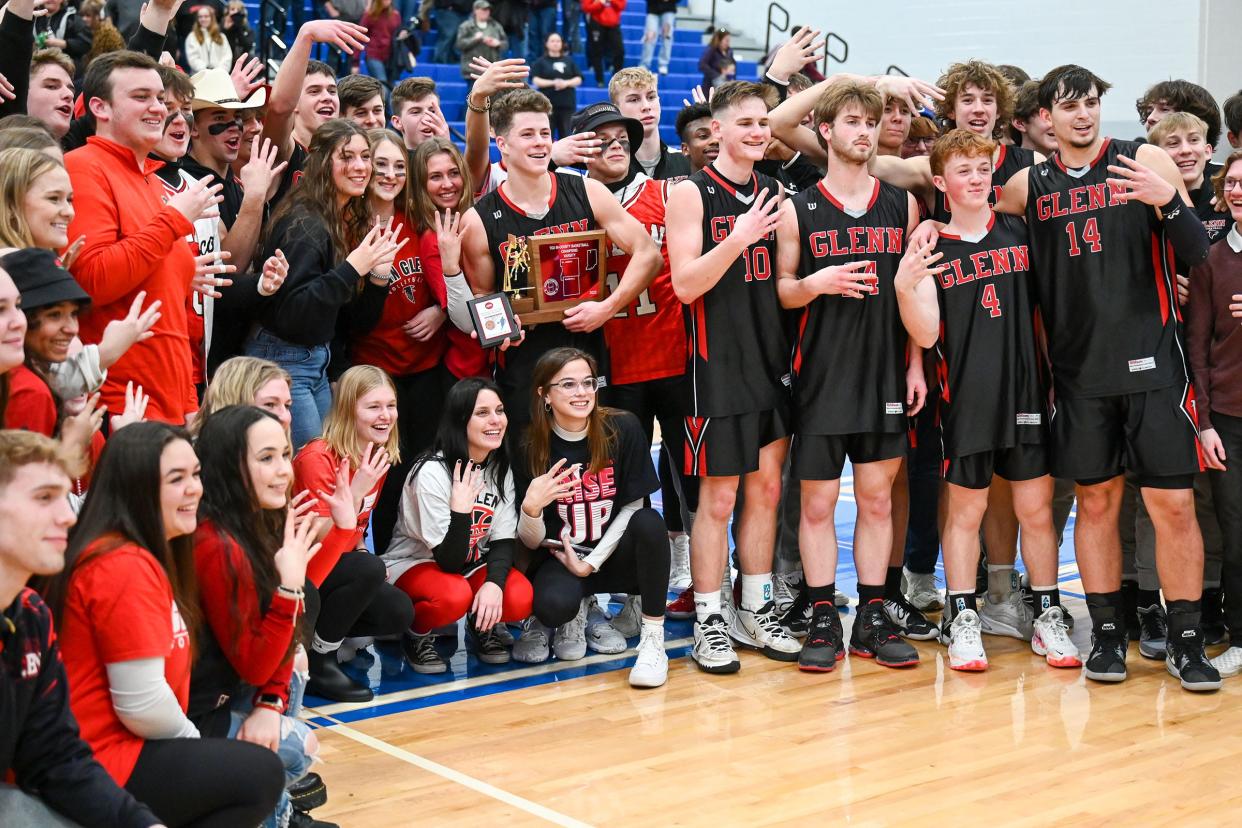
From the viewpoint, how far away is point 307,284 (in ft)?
18.2

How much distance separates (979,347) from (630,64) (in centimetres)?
1531

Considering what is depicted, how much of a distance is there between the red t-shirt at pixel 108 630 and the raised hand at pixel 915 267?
3320 mm

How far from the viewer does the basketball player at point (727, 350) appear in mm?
5867

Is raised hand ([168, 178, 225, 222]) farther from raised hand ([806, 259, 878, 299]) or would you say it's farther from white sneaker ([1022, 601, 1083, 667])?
white sneaker ([1022, 601, 1083, 667])

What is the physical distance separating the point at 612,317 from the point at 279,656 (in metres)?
2.84

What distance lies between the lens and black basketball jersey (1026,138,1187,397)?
566 centimetres

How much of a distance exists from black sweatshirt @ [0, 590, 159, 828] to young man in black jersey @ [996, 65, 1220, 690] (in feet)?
13.0

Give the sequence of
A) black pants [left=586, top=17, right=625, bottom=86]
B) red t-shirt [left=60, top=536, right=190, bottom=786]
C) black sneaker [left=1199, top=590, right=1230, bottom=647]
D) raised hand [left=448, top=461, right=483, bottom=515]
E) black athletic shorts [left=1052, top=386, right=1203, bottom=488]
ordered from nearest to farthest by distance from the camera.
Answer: red t-shirt [left=60, top=536, right=190, bottom=786] → black athletic shorts [left=1052, top=386, right=1203, bottom=488] → raised hand [left=448, top=461, right=483, bottom=515] → black sneaker [left=1199, top=590, right=1230, bottom=647] → black pants [left=586, top=17, right=625, bottom=86]

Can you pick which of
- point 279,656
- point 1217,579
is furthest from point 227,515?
point 1217,579

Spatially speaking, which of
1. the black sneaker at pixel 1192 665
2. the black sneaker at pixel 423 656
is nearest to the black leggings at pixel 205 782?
the black sneaker at pixel 423 656

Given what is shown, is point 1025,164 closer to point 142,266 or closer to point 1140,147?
point 1140,147

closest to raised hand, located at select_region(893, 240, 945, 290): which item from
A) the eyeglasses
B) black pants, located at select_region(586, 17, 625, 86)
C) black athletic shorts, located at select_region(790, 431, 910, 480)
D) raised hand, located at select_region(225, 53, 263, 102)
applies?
black athletic shorts, located at select_region(790, 431, 910, 480)

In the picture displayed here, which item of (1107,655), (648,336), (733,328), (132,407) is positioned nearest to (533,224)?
(648,336)

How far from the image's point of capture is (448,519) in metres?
5.73
